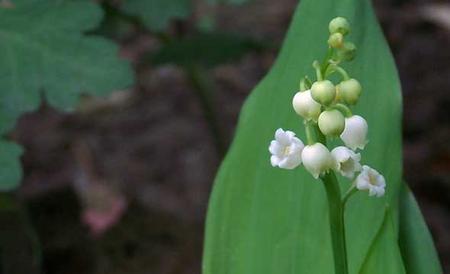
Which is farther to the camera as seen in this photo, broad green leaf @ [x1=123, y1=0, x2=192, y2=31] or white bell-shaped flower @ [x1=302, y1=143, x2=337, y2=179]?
broad green leaf @ [x1=123, y1=0, x2=192, y2=31]

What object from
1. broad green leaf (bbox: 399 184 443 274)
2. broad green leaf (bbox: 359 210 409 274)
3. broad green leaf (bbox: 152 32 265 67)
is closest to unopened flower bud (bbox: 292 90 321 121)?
broad green leaf (bbox: 359 210 409 274)

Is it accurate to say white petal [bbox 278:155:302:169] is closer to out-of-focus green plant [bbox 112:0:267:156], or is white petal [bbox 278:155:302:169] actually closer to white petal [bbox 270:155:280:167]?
white petal [bbox 270:155:280:167]

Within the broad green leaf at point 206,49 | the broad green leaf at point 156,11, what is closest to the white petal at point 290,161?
the broad green leaf at point 156,11

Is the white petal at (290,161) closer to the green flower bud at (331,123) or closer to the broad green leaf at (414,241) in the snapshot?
the green flower bud at (331,123)

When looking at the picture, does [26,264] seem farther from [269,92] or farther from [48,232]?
[269,92]

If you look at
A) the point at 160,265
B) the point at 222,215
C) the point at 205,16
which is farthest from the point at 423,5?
the point at 222,215
